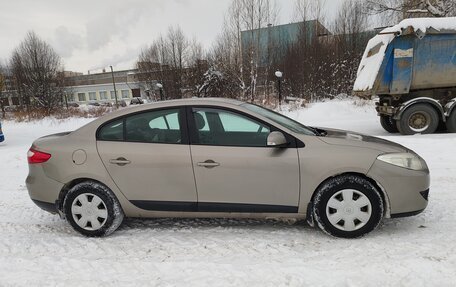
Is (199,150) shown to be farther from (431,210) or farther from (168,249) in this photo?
(431,210)

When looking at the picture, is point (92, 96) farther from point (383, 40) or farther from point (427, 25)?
point (427, 25)

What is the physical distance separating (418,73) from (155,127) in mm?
8574

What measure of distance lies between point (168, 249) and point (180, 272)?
510 millimetres

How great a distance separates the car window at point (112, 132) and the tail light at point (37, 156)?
640mm

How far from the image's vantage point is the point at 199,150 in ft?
11.7

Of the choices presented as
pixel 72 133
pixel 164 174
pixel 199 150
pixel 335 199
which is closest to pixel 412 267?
pixel 335 199

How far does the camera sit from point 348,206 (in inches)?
135

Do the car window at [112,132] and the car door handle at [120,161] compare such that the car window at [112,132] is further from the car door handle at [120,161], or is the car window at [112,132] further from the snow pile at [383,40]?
the snow pile at [383,40]

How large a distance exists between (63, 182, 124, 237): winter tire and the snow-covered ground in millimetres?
130

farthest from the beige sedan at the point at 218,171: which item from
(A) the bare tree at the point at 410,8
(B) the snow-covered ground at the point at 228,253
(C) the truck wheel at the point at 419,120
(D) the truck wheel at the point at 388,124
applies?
(A) the bare tree at the point at 410,8

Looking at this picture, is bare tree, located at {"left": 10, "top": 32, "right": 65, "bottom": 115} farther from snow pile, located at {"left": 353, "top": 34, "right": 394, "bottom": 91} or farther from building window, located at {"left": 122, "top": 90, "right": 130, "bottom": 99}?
building window, located at {"left": 122, "top": 90, "right": 130, "bottom": 99}

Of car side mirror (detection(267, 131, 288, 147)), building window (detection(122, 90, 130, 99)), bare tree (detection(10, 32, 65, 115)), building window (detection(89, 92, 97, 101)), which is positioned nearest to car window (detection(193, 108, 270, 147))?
car side mirror (detection(267, 131, 288, 147))

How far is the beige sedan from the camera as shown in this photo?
135 inches

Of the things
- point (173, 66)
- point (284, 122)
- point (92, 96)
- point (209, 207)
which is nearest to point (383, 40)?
point (284, 122)
